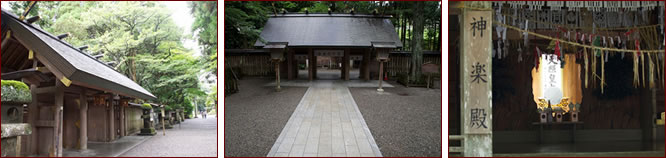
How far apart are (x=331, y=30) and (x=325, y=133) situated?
12.4 ft

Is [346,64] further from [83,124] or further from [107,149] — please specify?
[83,124]

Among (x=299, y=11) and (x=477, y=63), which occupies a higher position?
(x=299, y=11)

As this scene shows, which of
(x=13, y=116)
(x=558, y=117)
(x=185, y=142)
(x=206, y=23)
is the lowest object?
(x=185, y=142)

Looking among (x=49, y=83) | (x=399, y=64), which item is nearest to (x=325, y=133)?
(x=49, y=83)

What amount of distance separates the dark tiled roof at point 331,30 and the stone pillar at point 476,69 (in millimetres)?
3498

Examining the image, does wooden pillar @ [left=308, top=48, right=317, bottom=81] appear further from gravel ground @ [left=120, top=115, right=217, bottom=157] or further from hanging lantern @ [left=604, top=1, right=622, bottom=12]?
hanging lantern @ [left=604, top=1, right=622, bottom=12]

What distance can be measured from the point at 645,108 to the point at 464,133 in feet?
10.7

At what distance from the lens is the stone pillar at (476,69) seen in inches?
91.2

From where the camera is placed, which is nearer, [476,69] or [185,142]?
[476,69]

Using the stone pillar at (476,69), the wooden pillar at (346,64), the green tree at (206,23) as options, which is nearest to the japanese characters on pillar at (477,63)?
the stone pillar at (476,69)

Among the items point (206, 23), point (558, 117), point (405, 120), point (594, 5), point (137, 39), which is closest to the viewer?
point (594, 5)

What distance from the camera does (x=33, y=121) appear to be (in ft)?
8.38

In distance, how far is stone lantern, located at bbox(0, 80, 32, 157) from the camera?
234 cm

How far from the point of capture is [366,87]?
4.95 m
